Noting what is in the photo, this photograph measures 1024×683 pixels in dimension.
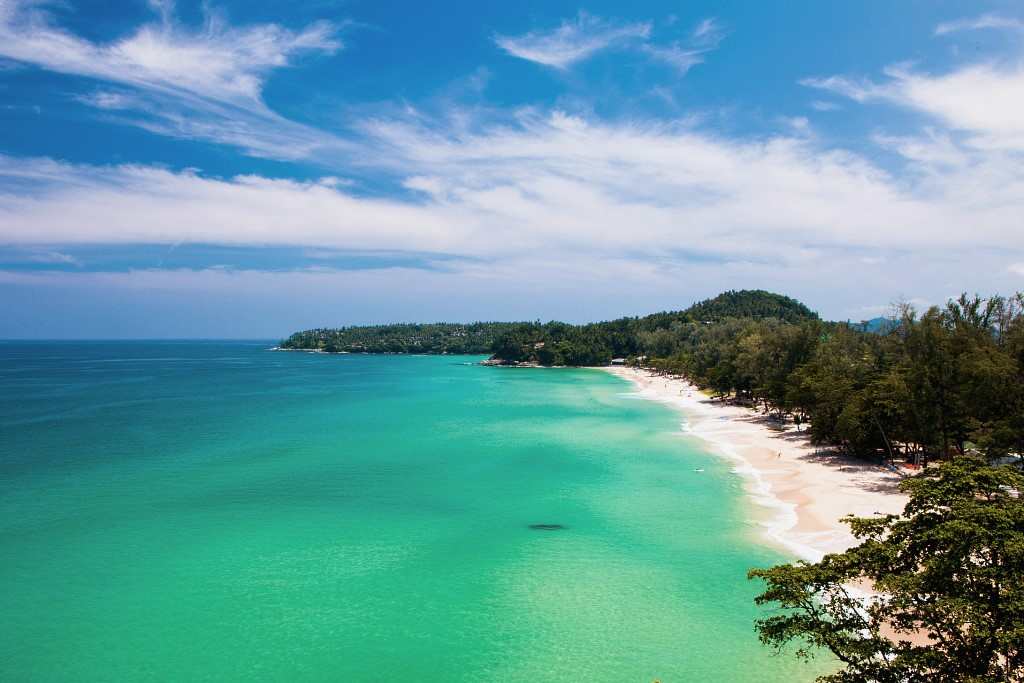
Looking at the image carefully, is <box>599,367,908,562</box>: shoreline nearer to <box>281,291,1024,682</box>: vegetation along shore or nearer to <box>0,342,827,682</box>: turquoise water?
<box>281,291,1024,682</box>: vegetation along shore

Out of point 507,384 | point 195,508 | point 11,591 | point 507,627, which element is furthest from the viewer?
point 507,384

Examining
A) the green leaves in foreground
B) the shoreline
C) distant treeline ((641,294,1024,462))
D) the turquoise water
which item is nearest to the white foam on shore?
the shoreline

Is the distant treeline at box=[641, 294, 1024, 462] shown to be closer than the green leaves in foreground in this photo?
No

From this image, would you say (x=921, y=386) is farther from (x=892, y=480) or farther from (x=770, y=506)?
(x=770, y=506)

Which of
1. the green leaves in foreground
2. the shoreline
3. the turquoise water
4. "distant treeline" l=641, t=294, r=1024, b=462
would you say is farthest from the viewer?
"distant treeline" l=641, t=294, r=1024, b=462

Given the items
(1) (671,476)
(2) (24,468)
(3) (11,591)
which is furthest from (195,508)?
(1) (671,476)

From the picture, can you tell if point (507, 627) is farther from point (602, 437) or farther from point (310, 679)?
point (602, 437)
